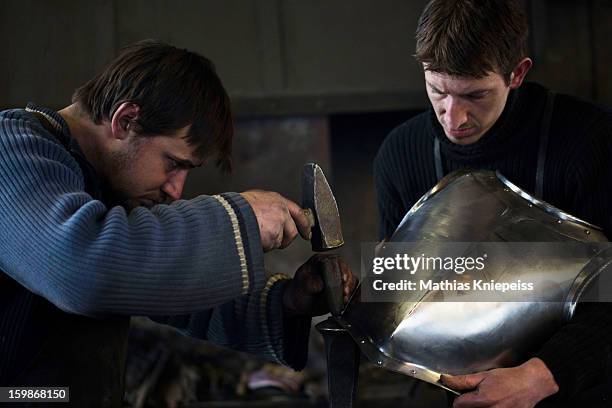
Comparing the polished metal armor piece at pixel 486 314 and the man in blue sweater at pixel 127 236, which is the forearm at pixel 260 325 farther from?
the polished metal armor piece at pixel 486 314

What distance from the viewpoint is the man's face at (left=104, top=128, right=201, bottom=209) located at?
6.51 ft

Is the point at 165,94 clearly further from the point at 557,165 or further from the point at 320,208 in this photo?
the point at 557,165

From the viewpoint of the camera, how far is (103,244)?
160 cm

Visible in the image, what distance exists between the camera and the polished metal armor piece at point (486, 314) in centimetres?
197

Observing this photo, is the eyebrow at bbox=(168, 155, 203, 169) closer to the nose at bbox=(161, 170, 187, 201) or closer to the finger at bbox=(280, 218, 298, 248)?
the nose at bbox=(161, 170, 187, 201)

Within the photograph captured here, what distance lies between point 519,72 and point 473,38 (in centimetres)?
18

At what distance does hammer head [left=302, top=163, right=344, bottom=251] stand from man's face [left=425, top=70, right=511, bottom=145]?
1.36ft

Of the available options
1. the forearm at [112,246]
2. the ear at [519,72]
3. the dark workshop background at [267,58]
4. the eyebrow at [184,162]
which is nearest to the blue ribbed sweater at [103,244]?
the forearm at [112,246]

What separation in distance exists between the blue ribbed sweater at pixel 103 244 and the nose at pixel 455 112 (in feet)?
2.21

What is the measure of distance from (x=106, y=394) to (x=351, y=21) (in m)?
2.72

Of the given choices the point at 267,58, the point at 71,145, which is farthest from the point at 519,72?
the point at 267,58

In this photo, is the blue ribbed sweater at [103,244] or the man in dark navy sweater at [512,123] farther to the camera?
the man in dark navy sweater at [512,123]

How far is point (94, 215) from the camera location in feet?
5.34

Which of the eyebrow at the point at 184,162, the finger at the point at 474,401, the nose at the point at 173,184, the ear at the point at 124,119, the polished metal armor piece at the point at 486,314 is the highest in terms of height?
the ear at the point at 124,119
